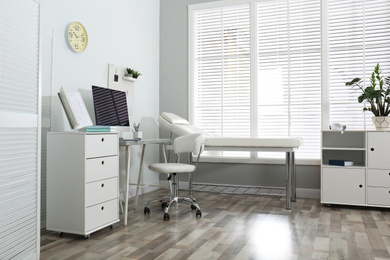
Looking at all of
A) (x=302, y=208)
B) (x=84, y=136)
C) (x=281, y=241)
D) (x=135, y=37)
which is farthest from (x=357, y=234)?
(x=135, y=37)

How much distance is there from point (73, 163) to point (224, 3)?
10.2 ft

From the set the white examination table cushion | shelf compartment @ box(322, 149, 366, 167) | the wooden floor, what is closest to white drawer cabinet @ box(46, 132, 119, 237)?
the wooden floor

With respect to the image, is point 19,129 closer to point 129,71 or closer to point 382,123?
point 129,71

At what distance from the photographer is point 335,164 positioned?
Answer: 3801 millimetres

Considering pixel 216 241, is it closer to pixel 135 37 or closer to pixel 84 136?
pixel 84 136

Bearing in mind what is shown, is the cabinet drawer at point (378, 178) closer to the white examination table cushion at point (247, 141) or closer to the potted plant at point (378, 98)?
the potted plant at point (378, 98)

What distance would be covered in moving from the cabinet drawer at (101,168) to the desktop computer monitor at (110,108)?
0.43 meters

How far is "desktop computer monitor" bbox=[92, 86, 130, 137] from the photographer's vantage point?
124 inches

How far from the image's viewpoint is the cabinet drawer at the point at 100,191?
262 cm

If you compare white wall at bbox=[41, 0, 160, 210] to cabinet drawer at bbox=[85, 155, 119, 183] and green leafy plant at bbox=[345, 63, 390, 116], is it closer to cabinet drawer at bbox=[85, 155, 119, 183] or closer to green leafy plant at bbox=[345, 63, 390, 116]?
cabinet drawer at bbox=[85, 155, 119, 183]

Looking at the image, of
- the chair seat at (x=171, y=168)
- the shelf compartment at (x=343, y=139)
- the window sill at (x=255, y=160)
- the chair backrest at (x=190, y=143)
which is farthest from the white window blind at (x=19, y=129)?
the shelf compartment at (x=343, y=139)

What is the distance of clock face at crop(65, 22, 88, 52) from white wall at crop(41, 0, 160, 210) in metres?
0.04

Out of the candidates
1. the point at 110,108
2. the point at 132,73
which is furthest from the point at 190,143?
the point at 132,73

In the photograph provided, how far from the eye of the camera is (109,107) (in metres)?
3.33
